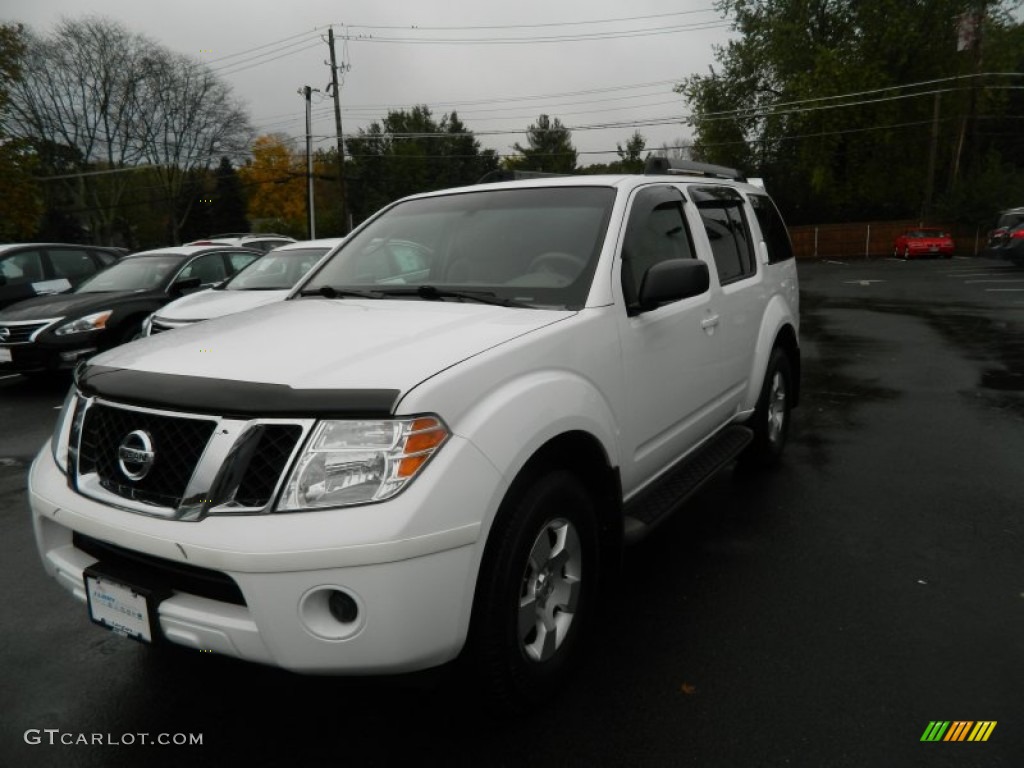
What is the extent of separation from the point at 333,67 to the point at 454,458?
133 ft

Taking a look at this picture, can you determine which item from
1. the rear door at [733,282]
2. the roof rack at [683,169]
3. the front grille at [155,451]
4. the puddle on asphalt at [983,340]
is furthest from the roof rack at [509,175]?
the puddle on asphalt at [983,340]

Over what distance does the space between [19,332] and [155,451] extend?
7377 mm

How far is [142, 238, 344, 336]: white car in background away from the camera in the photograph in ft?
25.4

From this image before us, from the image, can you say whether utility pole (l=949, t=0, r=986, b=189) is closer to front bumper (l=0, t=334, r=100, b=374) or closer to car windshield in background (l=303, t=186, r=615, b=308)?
front bumper (l=0, t=334, r=100, b=374)

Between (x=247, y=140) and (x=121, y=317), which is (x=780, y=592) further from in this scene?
(x=247, y=140)

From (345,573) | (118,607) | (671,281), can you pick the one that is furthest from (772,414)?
(118,607)

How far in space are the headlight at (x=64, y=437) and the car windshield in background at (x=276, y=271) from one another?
593 centimetres

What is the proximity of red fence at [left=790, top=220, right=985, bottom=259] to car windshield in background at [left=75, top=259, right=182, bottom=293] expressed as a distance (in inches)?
1442

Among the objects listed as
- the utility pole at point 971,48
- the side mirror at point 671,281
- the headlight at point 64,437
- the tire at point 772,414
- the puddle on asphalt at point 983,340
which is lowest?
the puddle on asphalt at point 983,340

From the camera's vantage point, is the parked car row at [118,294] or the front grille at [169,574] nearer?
the front grille at [169,574]

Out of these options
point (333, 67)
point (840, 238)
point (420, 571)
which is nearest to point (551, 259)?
point (420, 571)

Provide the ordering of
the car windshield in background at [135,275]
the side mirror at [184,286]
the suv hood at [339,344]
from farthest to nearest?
the car windshield in background at [135,275] < the side mirror at [184,286] < the suv hood at [339,344]

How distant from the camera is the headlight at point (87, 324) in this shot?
825cm

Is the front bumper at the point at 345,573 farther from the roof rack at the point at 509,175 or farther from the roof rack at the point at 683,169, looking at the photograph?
the roof rack at the point at 509,175
